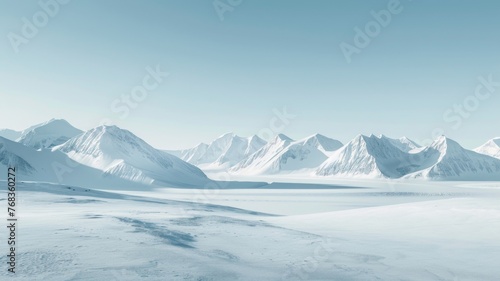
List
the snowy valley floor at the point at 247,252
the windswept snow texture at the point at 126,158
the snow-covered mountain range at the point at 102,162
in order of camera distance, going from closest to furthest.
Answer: the snowy valley floor at the point at 247,252
the snow-covered mountain range at the point at 102,162
the windswept snow texture at the point at 126,158

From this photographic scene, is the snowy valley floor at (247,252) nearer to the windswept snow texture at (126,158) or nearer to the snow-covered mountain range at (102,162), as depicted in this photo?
the snow-covered mountain range at (102,162)

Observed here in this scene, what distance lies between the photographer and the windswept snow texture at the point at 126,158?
13975cm

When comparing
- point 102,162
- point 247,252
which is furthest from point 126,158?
point 247,252

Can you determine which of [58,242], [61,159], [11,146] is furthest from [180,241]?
[61,159]

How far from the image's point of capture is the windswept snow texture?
5502 inches

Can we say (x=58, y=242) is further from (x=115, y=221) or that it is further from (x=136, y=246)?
(x=115, y=221)

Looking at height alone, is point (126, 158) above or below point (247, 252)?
above

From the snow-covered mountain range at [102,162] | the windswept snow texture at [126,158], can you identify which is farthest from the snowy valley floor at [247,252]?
the windswept snow texture at [126,158]

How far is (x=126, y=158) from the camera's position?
15912 cm

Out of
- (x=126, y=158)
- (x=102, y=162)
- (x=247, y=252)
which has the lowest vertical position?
(x=247, y=252)

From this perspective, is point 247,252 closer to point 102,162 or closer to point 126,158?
point 102,162

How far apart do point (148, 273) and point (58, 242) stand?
504 centimetres

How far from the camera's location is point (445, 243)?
55.7 ft

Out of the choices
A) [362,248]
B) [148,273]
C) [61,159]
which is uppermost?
[61,159]
